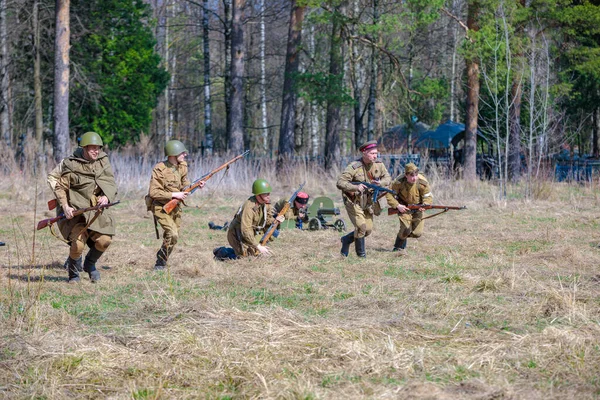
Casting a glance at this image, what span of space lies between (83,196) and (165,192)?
109 centimetres

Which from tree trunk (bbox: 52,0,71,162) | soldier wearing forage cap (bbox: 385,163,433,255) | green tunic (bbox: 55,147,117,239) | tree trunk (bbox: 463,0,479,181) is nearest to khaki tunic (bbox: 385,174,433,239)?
soldier wearing forage cap (bbox: 385,163,433,255)

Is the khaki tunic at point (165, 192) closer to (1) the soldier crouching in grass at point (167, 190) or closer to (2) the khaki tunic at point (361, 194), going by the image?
(1) the soldier crouching in grass at point (167, 190)

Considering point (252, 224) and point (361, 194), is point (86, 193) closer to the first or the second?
point (252, 224)

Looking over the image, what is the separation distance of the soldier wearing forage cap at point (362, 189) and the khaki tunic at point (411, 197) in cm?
32

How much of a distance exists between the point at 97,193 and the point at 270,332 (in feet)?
11.6

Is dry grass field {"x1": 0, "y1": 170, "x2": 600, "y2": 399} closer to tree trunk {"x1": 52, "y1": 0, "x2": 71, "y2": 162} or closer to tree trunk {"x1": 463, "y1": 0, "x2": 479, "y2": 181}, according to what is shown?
tree trunk {"x1": 52, "y1": 0, "x2": 71, "y2": 162}

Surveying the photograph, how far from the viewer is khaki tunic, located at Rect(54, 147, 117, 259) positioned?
8211 millimetres

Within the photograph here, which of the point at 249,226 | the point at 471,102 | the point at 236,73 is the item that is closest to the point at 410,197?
the point at 249,226

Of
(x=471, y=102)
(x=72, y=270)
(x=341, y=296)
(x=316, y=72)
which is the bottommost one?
(x=341, y=296)

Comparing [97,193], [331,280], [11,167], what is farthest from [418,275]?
[11,167]

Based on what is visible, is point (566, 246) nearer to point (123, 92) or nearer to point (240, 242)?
point (240, 242)

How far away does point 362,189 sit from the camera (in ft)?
32.2

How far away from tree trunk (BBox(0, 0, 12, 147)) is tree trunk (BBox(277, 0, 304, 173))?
917 centimetres

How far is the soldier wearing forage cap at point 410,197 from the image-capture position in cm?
1022
